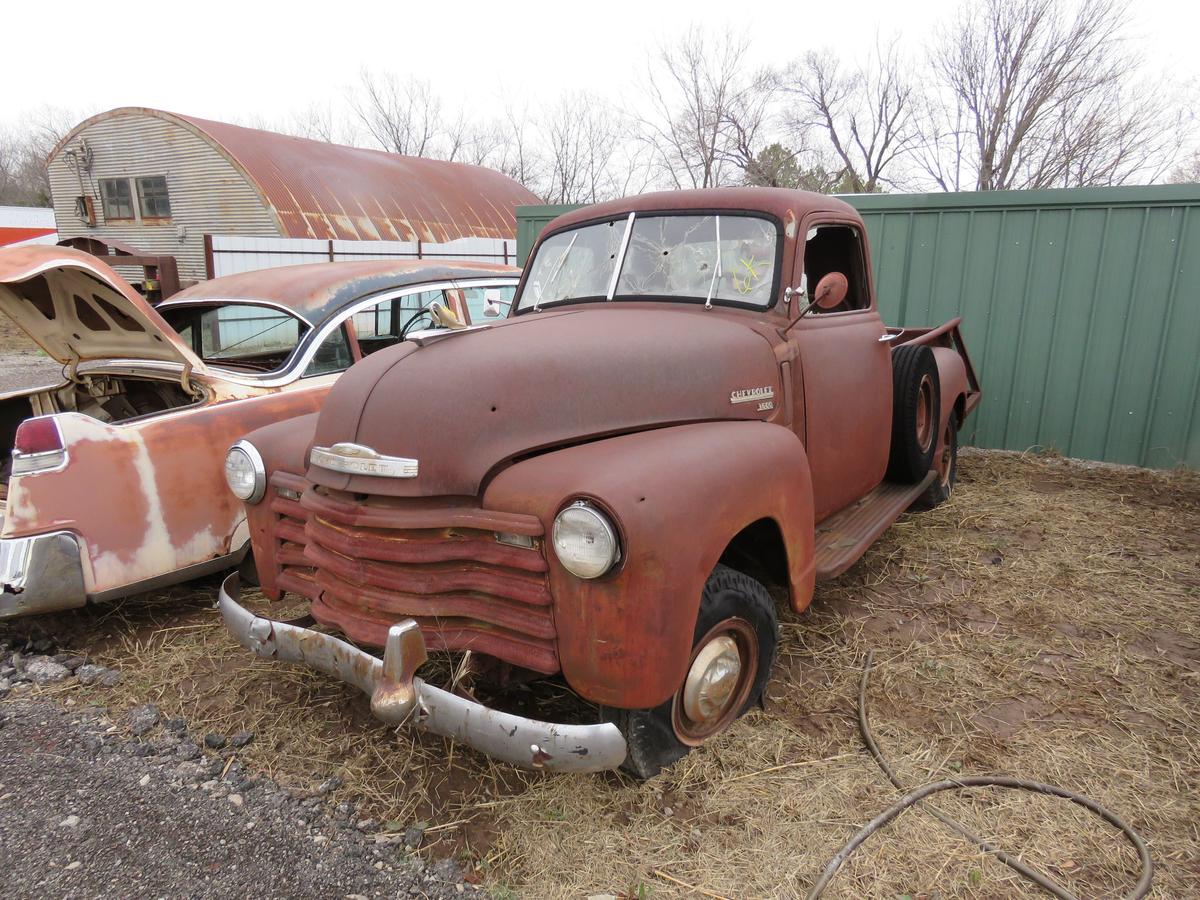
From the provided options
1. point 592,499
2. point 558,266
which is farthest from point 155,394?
point 592,499

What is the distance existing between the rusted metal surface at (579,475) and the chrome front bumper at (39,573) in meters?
1.00

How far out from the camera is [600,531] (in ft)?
6.55

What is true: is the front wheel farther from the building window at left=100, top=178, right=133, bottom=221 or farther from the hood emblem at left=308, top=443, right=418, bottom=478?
the building window at left=100, top=178, right=133, bottom=221

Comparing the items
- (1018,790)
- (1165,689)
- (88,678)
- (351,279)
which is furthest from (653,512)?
(351,279)

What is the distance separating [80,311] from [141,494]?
1371 millimetres

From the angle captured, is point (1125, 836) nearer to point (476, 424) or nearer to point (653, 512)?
point (653, 512)

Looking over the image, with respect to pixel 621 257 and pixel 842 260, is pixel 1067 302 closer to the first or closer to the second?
pixel 842 260

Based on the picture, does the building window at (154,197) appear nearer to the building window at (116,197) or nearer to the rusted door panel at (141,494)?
the building window at (116,197)

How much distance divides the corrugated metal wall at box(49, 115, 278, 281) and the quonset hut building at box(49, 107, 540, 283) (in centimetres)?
3

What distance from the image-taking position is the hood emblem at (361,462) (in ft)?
7.48

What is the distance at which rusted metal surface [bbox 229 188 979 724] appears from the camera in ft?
6.82

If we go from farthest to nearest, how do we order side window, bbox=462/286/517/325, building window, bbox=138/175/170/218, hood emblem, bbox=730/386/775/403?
1. building window, bbox=138/175/170/218
2. side window, bbox=462/286/517/325
3. hood emblem, bbox=730/386/775/403

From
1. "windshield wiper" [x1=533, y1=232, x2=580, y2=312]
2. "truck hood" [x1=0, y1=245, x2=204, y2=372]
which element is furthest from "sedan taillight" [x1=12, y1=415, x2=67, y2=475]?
"windshield wiper" [x1=533, y1=232, x2=580, y2=312]

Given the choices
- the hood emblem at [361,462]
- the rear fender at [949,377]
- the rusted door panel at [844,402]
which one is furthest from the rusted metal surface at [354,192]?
the hood emblem at [361,462]
